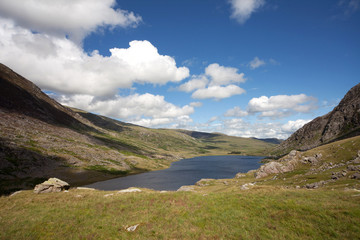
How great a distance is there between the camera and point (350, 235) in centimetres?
1641

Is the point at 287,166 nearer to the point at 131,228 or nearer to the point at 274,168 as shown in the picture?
the point at 274,168

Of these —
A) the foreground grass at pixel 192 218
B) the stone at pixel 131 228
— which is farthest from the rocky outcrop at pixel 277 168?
the stone at pixel 131 228

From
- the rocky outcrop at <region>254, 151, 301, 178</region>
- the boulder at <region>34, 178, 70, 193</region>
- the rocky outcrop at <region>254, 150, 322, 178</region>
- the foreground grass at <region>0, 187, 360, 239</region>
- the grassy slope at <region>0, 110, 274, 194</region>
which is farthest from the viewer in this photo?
the grassy slope at <region>0, 110, 274, 194</region>

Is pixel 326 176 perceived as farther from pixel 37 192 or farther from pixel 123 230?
pixel 37 192

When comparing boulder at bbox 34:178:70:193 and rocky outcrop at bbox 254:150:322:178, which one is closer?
boulder at bbox 34:178:70:193

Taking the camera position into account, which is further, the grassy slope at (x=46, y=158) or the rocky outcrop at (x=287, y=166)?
the grassy slope at (x=46, y=158)

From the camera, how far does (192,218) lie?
77.6ft

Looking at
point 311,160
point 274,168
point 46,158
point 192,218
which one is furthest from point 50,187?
point 311,160

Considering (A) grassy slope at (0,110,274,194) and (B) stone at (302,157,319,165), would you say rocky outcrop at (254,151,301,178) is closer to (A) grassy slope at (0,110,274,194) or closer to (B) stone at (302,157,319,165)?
(B) stone at (302,157,319,165)

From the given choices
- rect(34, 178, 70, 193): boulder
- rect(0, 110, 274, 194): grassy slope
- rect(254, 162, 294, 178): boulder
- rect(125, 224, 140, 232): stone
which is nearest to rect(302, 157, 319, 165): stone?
rect(254, 162, 294, 178): boulder

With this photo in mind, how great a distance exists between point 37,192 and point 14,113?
583 feet

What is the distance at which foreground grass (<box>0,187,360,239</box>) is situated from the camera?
18906 millimetres

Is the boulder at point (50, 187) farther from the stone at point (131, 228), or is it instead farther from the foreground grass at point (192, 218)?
the stone at point (131, 228)

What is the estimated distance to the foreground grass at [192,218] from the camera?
18906 millimetres
